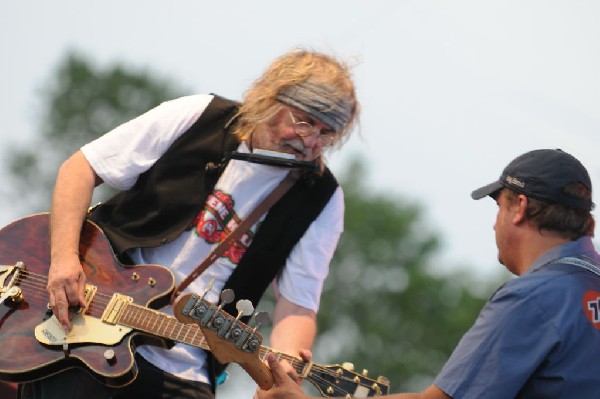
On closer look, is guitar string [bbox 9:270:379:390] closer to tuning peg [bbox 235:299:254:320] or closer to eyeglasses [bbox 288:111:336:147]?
tuning peg [bbox 235:299:254:320]

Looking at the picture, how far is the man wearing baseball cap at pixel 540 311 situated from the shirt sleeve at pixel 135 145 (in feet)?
6.56

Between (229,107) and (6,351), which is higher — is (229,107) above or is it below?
above

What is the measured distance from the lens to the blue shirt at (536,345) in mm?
4875

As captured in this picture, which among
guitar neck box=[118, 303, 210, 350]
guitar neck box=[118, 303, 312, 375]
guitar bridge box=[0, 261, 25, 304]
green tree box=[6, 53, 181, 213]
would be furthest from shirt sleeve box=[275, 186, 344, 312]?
green tree box=[6, 53, 181, 213]

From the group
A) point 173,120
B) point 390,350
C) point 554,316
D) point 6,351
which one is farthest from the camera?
point 390,350

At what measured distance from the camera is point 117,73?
124ft

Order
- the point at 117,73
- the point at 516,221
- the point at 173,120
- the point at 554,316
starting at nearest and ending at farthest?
the point at 554,316 → the point at 516,221 → the point at 173,120 → the point at 117,73

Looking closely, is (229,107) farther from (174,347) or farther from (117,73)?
(117,73)

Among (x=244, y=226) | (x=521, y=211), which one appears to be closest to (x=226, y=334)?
(x=244, y=226)

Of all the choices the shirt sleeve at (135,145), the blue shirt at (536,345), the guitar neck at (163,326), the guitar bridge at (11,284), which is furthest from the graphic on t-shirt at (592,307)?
the guitar bridge at (11,284)

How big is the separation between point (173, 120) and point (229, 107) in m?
0.34

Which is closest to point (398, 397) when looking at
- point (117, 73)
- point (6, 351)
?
point (6, 351)

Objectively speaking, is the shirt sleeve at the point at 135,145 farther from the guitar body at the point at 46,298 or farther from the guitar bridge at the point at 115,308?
the guitar bridge at the point at 115,308

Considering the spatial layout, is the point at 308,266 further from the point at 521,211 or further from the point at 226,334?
the point at 521,211
